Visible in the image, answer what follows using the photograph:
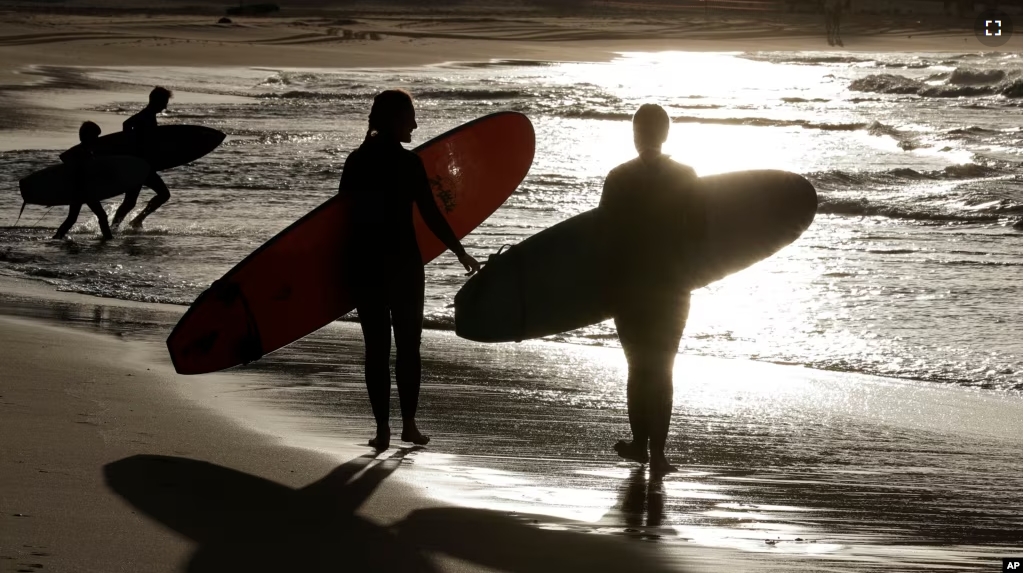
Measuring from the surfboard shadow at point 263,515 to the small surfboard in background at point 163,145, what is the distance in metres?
7.34

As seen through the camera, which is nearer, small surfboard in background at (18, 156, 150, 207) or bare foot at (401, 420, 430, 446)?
bare foot at (401, 420, 430, 446)

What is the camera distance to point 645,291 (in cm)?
448

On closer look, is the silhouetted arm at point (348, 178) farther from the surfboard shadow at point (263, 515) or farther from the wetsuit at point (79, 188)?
the wetsuit at point (79, 188)

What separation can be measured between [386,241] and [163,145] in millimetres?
7665

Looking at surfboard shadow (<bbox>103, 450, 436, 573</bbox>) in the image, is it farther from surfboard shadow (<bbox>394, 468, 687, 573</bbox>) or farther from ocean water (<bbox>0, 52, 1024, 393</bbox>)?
ocean water (<bbox>0, 52, 1024, 393</bbox>)

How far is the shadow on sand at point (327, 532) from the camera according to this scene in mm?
3531

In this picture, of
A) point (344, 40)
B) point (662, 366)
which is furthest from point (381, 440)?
point (344, 40)

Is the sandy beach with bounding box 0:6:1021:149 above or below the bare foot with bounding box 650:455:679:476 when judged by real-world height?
above

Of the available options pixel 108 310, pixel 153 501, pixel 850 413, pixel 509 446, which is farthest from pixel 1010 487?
pixel 108 310

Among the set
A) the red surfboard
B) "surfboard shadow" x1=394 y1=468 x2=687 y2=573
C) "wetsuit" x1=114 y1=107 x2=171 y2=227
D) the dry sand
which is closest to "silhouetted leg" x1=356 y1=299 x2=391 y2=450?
the dry sand

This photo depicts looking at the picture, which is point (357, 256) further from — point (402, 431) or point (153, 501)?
point (153, 501)

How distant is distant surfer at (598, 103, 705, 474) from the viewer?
175 inches

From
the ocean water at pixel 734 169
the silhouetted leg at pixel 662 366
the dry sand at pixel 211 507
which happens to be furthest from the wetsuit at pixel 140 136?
the silhouetted leg at pixel 662 366

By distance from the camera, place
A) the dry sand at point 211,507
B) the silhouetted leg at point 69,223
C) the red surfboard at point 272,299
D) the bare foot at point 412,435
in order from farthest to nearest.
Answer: the silhouetted leg at point 69,223
the red surfboard at point 272,299
the bare foot at point 412,435
the dry sand at point 211,507
